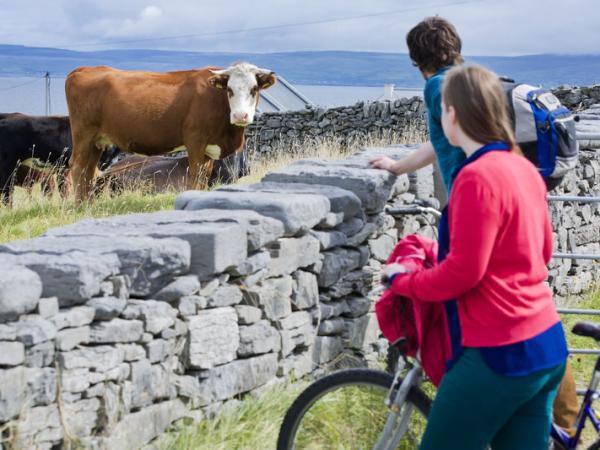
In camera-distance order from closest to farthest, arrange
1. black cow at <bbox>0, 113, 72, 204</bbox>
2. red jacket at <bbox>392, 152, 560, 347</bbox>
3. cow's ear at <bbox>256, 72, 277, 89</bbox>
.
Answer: red jacket at <bbox>392, 152, 560, 347</bbox> < cow's ear at <bbox>256, 72, 277, 89</bbox> < black cow at <bbox>0, 113, 72, 204</bbox>

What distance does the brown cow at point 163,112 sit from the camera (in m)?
9.84

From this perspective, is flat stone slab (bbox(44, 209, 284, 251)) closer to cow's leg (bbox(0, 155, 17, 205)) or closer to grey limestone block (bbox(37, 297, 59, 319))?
grey limestone block (bbox(37, 297, 59, 319))

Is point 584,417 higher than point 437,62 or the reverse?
the reverse

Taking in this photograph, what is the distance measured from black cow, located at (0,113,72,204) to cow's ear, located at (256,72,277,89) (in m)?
3.03

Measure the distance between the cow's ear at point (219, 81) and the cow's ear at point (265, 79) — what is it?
1.14 ft

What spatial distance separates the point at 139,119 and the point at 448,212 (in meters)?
7.60

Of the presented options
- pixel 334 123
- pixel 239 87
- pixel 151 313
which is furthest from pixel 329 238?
pixel 334 123

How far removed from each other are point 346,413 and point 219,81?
20.8ft

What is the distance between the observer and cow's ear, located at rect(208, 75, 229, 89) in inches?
383

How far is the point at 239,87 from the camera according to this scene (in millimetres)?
9680

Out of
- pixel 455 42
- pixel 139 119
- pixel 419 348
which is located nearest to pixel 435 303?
pixel 419 348

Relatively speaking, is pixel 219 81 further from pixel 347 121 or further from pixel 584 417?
pixel 347 121

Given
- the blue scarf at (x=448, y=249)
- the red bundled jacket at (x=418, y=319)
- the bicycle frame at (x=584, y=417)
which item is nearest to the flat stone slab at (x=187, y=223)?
the red bundled jacket at (x=418, y=319)

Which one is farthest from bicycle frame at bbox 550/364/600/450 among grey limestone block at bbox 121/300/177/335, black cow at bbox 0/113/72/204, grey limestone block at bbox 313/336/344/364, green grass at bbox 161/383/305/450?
black cow at bbox 0/113/72/204
